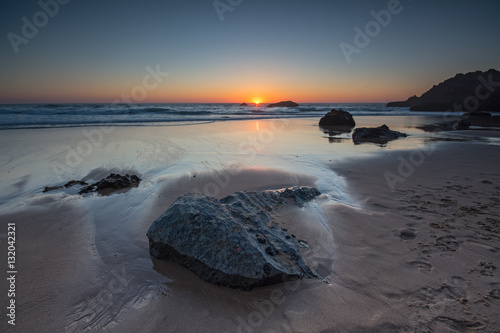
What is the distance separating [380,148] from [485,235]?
742 centimetres

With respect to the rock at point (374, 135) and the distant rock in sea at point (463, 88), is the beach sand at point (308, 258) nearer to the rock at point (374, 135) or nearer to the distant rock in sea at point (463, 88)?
the rock at point (374, 135)

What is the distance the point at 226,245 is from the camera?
250 centimetres

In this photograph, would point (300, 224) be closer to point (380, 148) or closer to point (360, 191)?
point (360, 191)

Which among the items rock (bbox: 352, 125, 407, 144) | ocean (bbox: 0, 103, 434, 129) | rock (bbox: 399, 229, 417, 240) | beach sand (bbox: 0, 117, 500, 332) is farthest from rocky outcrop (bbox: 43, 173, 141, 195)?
ocean (bbox: 0, 103, 434, 129)

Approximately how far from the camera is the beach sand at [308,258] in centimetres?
211

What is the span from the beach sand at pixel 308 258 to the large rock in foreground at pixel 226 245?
0.13m

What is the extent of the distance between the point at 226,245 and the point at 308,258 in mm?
1072

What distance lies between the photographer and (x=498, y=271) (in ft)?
8.54

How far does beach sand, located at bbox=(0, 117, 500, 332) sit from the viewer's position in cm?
211

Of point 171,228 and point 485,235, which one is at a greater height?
point 171,228

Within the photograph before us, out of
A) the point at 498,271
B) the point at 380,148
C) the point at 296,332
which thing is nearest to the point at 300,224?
the point at 296,332

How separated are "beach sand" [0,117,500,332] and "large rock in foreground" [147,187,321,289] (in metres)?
0.13

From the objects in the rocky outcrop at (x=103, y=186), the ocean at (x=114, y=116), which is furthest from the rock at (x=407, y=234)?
the ocean at (x=114, y=116)

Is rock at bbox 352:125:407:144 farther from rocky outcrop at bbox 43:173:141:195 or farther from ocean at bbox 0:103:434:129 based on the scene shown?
ocean at bbox 0:103:434:129
